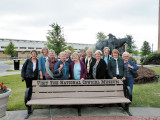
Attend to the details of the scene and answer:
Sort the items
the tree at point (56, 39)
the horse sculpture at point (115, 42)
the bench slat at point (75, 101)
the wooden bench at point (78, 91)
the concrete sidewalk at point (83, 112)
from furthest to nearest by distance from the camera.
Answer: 1. the tree at point (56, 39)
2. the horse sculpture at point (115, 42)
3. the wooden bench at point (78, 91)
4. the concrete sidewalk at point (83, 112)
5. the bench slat at point (75, 101)

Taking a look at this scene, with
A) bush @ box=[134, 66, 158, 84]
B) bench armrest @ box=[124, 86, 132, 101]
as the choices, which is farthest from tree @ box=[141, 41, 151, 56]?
bench armrest @ box=[124, 86, 132, 101]

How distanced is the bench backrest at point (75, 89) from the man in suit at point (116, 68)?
9.0 inches

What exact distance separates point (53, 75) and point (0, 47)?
76408 millimetres

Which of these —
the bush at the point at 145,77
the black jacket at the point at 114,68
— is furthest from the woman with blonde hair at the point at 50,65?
the bush at the point at 145,77

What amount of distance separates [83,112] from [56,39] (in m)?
24.9

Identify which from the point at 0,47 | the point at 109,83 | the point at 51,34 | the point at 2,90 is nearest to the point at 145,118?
the point at 109,83

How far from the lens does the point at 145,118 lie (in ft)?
12.1

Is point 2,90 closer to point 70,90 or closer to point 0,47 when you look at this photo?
point 70,90

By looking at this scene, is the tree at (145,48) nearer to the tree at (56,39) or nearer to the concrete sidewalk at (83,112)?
the tree at (56,39)

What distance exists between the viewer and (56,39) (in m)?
28.0

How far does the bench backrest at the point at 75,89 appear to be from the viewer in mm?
4113

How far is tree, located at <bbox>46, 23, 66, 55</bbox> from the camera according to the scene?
1105 inches

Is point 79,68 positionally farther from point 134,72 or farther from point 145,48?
point 145,48

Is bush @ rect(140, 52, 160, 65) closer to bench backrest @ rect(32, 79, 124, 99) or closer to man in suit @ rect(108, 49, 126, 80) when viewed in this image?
man in suit @ rect(108, 49, 126, 80)
